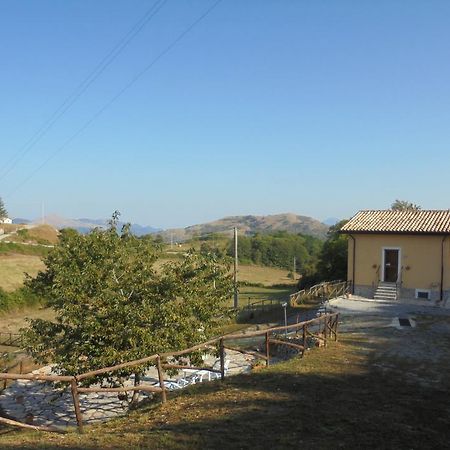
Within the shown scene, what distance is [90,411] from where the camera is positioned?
1477cm

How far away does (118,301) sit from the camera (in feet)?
41.3

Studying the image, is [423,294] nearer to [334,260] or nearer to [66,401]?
[334,260]

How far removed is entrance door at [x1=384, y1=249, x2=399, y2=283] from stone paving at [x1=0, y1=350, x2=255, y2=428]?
994 centimetres

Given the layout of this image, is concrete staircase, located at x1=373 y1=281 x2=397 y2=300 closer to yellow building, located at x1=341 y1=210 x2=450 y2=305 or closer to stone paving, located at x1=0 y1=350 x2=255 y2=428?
yellow building, located at x1=341 y1=210 x2=450 y2=305

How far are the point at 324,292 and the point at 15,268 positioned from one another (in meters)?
32.7

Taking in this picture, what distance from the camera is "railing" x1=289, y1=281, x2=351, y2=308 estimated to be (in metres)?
24.8

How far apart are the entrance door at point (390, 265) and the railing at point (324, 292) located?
6.82 feet

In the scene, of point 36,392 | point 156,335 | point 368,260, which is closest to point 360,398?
point 156,335

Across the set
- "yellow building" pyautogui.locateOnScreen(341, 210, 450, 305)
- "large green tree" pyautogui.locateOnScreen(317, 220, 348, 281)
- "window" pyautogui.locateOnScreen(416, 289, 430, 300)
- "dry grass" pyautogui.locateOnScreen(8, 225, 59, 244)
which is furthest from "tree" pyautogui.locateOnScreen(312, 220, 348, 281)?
"dry grass" pyautogui.locateOnScreen(8, 225, 59, 244)

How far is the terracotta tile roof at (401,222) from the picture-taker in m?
22.8

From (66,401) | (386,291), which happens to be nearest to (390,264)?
(386,291)

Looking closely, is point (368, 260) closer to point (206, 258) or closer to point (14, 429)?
point (206, 258)

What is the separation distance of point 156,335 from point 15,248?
49.3m

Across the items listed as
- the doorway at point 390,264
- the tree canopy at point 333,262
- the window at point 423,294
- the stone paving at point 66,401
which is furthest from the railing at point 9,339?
the tree canopy at point 333,262
